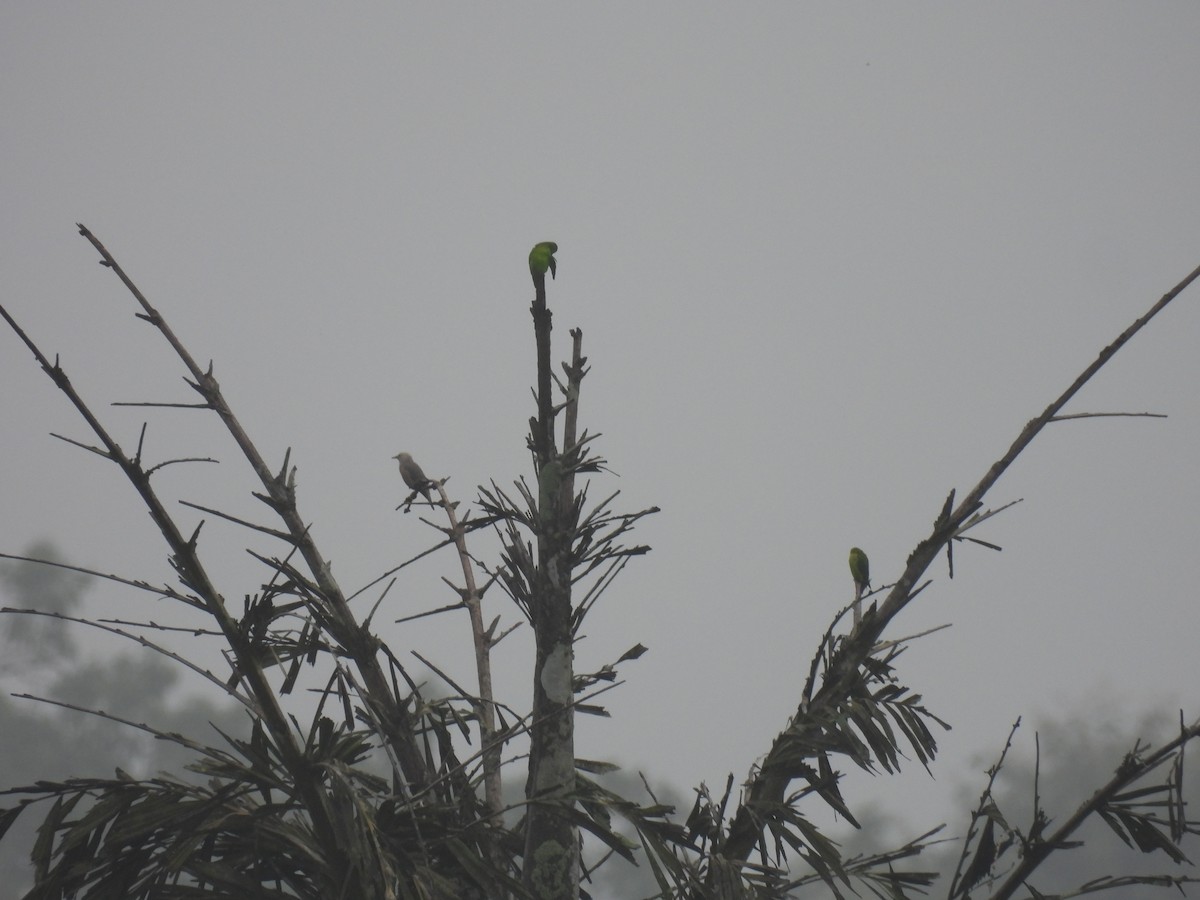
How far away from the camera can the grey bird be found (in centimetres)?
455

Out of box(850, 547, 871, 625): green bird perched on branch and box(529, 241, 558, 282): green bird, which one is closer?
box(529, 241, 558, 282): green bird

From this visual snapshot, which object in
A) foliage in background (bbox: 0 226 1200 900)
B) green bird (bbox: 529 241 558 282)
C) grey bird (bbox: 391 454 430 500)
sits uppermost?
grey bird (bbox: 391 454 430 500)

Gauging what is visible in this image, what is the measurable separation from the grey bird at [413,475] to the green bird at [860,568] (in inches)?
77.0

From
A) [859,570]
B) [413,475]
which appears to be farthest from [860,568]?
[413,475]

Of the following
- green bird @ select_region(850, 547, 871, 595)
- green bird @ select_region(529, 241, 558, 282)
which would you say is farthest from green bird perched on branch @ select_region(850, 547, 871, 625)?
green bird @ select_region(529, 241, 558, 282)

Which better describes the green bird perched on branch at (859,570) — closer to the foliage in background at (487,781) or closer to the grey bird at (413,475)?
the foliage in background at (487,781)

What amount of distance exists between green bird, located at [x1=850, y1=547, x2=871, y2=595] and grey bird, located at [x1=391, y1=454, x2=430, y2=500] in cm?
196

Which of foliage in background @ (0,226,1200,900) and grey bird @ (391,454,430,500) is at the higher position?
grey bird @ (391,454,430,500)

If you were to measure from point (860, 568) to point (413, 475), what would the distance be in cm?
327

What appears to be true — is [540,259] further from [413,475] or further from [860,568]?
[413,475]

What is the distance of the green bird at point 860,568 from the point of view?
3.71m

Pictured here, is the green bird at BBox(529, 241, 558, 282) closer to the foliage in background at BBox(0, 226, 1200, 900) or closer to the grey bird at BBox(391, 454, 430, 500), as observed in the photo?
the foliage in background at BBox(0, 226, 1200, 900)

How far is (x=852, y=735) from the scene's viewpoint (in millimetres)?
3201

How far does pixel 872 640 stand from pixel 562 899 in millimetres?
1299
